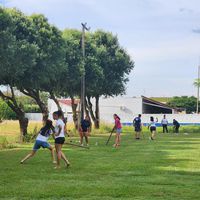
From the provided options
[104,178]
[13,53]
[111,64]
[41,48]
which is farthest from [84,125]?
[111,64]

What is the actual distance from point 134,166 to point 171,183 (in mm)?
3869

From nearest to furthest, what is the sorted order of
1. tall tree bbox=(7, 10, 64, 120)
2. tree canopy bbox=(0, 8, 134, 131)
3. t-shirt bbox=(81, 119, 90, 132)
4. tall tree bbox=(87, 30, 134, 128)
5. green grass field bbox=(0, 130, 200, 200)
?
green grass field bbox=(0, 130, 200, 200), t-shirt bbox=(81, 119, 90, 132), tree canopy bbox=(0, 8, 134, 131), tall tree bbox=(7, 10, 64, 120), tall tree bbox=(87, 30, 134, 128)

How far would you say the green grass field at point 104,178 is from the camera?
11125 millimetres

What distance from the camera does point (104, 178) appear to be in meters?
13.7

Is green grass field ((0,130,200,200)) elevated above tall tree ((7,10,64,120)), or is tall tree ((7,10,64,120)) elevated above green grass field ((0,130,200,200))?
tall tree ((7,10,64,120))

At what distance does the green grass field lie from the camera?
36.5 feet

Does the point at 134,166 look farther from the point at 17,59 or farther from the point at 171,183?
the point at 17,59

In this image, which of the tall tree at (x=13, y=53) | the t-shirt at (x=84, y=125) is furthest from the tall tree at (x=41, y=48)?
the t-shirt at (x=84, y=125)

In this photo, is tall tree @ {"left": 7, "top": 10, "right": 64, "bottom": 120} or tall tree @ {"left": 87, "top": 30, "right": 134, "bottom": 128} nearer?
tall tree @ {"left": 7, "top": 10, "right": 64, "bottom": 120}

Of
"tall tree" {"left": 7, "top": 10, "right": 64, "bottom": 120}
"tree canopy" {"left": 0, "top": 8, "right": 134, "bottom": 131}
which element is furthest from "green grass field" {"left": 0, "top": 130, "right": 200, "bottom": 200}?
"tall tree" {"left": 7, "top": 10, "right": 64, "bottom": 120}

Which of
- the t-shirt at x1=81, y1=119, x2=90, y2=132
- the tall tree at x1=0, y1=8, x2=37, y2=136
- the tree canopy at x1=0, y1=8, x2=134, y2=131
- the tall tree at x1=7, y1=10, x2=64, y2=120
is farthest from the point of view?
the tall tree at x1=7, y1=10, x2=64, y2=120

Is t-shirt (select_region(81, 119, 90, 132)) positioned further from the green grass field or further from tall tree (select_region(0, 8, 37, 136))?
the green grass field

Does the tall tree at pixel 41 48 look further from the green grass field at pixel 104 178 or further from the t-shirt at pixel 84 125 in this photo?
the green grass field at pixel 104 178

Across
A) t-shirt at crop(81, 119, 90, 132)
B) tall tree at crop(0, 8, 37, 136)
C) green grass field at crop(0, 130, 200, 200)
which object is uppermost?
tall tree at crop(0, 8, 37, 136)
